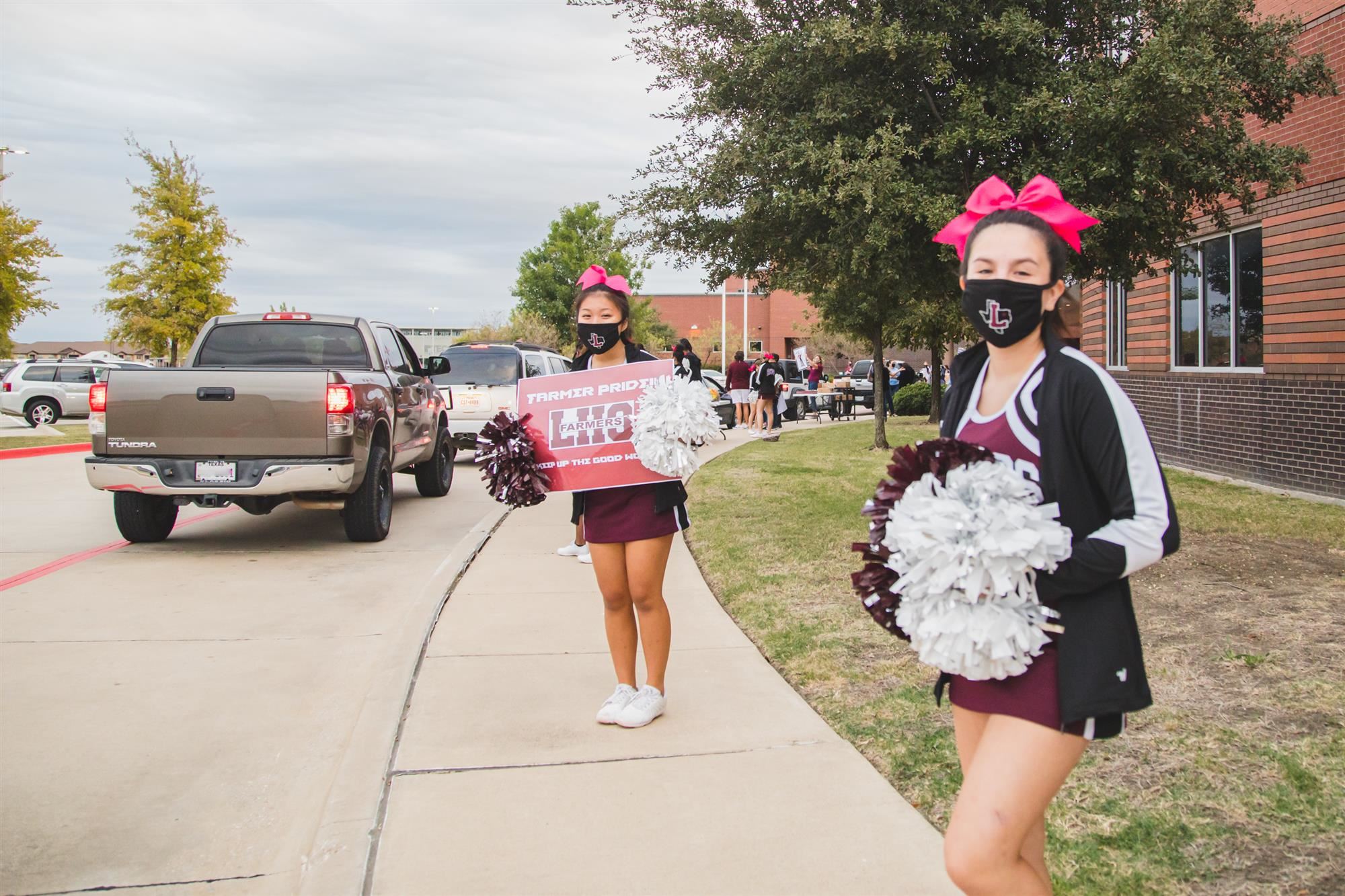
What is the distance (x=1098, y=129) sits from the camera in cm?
712

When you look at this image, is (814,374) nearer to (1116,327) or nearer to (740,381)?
(740,381)

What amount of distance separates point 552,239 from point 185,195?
993 inches

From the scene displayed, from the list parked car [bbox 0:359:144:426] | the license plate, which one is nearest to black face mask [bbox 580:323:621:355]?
the license plate

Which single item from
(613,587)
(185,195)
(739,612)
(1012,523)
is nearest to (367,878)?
(613,587)

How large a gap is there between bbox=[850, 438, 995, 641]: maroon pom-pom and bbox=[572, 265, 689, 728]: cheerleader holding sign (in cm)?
192

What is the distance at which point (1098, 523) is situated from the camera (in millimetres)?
2285

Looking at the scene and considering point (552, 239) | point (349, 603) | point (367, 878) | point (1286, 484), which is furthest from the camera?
point (552, 239)

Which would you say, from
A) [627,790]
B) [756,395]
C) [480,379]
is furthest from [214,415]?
[756,395]

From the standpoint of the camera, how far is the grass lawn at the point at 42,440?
20.4 meters

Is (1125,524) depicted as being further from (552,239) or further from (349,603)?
(552,239)

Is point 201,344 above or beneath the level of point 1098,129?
beneath

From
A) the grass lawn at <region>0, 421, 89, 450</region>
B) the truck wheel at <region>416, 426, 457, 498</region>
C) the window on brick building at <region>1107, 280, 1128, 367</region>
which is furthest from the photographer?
the grass lawn at <region>0, 421, 89, 450</region>

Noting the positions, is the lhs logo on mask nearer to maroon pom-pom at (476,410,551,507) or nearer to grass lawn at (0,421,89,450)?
maroon pom-pom at (476,410,551,507)

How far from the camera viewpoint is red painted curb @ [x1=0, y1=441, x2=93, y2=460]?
61.2 feet
